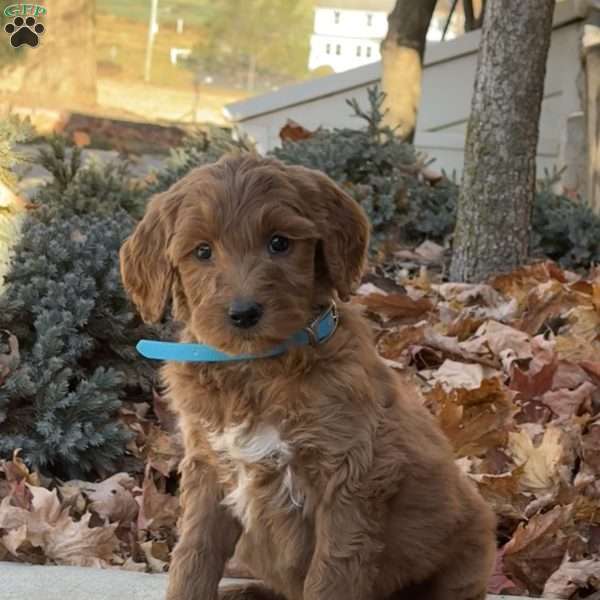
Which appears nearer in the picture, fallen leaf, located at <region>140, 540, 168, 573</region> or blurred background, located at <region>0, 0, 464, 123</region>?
fallen leaf, located at <region>140, 540, 168, 573</region>

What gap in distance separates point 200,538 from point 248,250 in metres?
0.89

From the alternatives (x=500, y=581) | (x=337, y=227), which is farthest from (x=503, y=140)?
(x=337, y=227)

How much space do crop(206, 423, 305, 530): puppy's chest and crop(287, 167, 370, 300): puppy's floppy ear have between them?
493 millimetres

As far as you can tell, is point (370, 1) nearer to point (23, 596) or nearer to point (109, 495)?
point (109, 495)

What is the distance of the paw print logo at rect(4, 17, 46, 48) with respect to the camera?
802 cm

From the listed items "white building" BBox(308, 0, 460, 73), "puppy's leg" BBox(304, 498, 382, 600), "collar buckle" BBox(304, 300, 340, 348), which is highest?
"white building" BBox(308, 0, 460, 73)

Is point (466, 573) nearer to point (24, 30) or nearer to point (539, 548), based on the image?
point (539, 548)

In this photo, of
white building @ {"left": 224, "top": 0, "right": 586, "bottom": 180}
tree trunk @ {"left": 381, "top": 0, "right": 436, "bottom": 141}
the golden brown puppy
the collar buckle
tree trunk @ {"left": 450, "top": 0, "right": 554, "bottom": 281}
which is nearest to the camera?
the golden brown puppy

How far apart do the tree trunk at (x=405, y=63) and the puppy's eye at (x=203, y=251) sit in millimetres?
7207

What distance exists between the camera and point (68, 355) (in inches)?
208

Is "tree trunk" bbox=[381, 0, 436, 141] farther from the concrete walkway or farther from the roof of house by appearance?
the concrete walkway

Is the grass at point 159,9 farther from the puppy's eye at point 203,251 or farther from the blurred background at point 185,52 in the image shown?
the puppy's eye at point 203,251

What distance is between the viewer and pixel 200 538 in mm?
3432

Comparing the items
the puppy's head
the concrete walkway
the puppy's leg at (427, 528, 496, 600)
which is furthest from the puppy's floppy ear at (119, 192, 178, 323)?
the puppy's leg at (427, 528, 496, 600)
